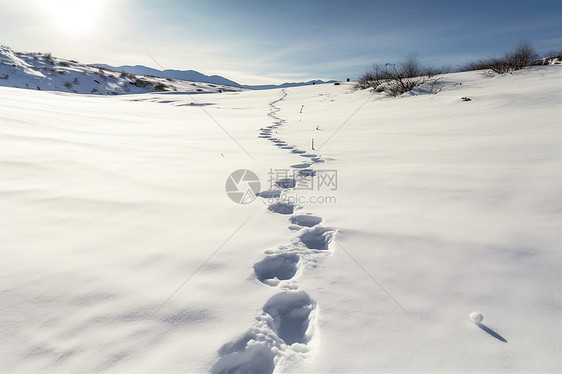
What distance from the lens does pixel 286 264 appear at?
1432mm

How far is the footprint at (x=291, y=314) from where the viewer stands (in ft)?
3.42

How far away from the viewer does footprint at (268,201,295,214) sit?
2019mm

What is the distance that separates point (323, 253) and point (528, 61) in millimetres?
10973

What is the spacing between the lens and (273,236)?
64.9 inches

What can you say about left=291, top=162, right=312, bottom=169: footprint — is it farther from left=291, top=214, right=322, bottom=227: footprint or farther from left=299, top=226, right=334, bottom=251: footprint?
left=299, top=226, right=334, bottom=251: footprint

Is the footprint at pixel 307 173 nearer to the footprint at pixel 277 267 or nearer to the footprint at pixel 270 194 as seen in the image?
the footprint at pixel 270 194

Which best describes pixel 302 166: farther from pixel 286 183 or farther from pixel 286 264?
pixel 286 264

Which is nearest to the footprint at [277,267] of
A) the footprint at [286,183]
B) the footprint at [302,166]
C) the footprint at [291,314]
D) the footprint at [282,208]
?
the footprint at [291,314]

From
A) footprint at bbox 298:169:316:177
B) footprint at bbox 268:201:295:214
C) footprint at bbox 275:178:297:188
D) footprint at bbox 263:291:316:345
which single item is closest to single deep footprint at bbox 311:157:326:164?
footprint at bbox 298:169:316:177

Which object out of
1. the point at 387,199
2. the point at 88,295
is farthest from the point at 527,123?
the point at 88,295

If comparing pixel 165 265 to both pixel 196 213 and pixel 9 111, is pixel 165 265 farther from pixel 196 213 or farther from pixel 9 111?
pixel 9 111

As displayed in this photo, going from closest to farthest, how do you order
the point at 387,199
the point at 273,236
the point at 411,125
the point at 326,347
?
1. the point at 326,347
2. the point at 273,236
3. the point at 387,199
4. the point at 411,125

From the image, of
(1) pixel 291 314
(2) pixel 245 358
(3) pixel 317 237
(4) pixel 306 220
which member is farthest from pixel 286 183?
(2) pixel 245 358

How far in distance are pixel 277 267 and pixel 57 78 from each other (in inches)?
1190
